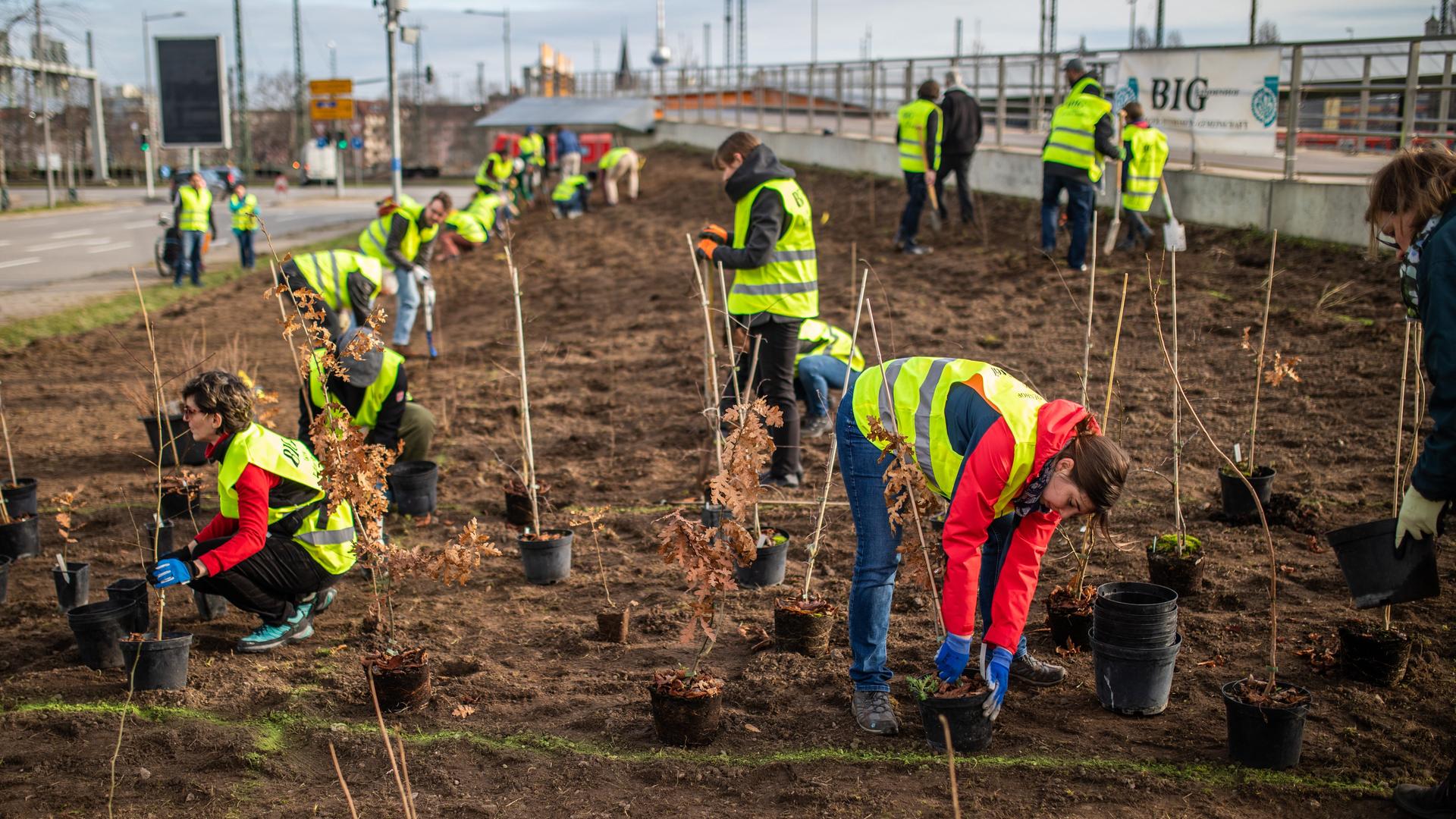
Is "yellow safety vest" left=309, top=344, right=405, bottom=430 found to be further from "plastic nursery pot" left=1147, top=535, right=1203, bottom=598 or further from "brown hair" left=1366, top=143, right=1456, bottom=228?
"brown hair" left=1366, top=143, right=1456, bottom=228

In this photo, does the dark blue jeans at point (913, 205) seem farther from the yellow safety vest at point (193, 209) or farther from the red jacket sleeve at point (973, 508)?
the yellow safety vest at point (193, 209)

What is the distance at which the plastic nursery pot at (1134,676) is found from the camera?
3422 mm

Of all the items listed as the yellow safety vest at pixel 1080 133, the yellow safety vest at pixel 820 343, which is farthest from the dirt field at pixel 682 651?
the yellow safety vest at pixel 1080 133

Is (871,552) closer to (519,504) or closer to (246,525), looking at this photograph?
(246,525)

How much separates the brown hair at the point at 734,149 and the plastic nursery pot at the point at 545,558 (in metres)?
1.94

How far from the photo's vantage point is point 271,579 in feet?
13.9

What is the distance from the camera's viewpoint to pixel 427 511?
5773 millimetres

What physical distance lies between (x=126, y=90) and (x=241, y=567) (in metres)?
71.5

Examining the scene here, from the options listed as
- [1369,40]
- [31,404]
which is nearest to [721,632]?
[31,404]

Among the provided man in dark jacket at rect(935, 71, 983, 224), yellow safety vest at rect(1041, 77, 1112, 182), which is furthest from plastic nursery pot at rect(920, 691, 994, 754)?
man in dark jacket at rect(935, 71, 983, 224)

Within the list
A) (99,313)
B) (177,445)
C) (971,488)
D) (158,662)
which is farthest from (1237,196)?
(99,313)

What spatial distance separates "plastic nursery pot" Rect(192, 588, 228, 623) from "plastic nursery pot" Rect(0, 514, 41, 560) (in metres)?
1.31

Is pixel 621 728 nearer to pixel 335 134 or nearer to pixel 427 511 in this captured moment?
pixel 427 511

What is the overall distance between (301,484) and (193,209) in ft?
37.9
